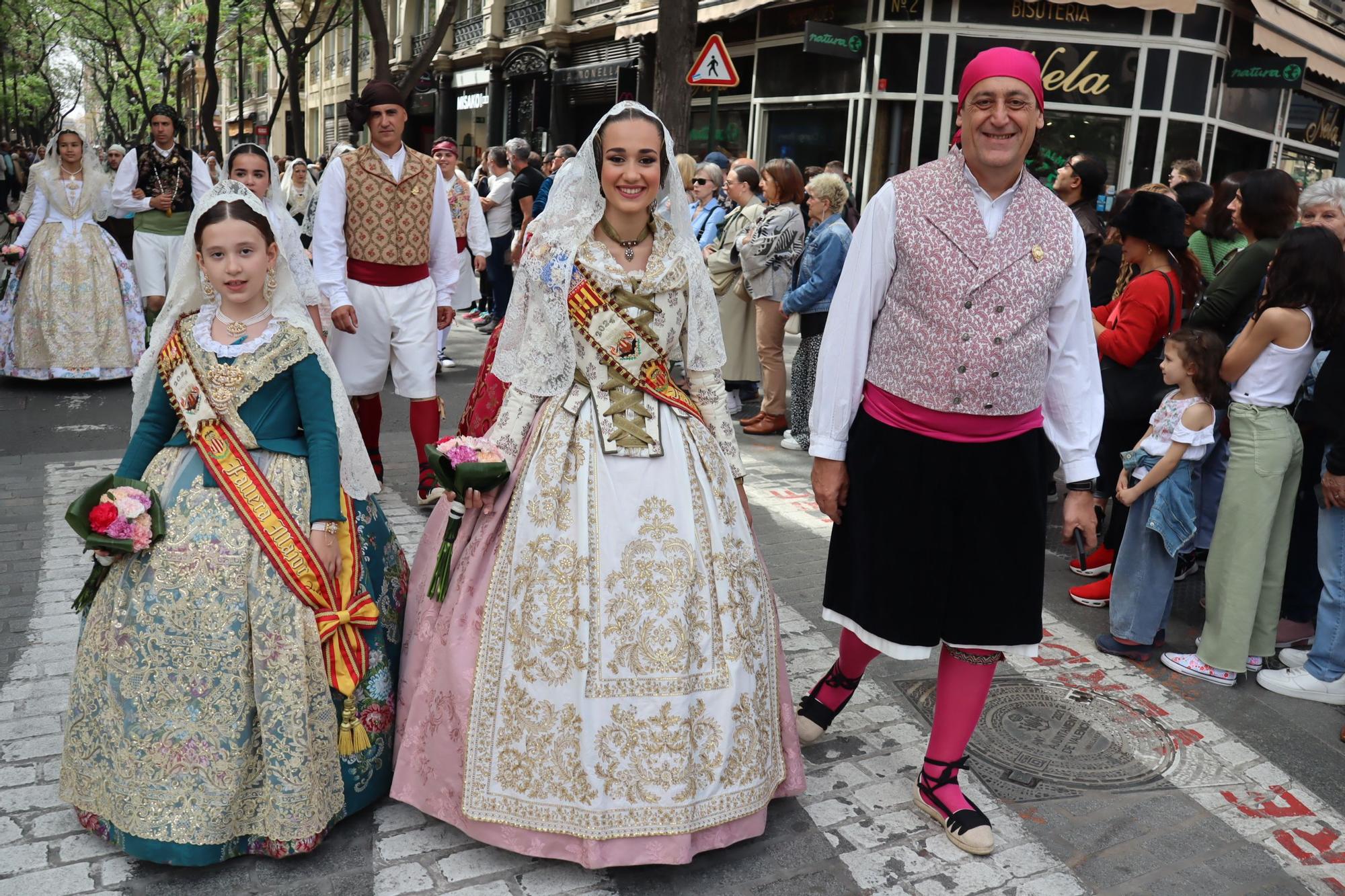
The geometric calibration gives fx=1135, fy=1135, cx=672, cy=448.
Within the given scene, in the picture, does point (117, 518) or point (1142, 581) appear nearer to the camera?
point (117, 518)

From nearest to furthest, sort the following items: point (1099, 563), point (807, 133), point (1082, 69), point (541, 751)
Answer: point (541, 751), point (1099, 563), point (1082, 69), point (807, 133)

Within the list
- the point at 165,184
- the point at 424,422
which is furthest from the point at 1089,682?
the point at 165,184

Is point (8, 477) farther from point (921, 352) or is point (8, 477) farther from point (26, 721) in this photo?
point (921, 352)

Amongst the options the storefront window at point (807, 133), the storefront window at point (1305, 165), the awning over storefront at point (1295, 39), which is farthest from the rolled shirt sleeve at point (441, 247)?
the storefront window at point (1305, 165)

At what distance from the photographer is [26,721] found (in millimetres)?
3787

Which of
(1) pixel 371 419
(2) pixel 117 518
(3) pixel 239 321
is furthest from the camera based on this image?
(1) pixel 371 419

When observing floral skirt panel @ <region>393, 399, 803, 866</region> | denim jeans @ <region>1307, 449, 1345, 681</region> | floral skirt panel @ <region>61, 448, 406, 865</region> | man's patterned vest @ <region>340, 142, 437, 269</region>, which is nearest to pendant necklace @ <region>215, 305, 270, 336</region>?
floral skirt panel @ <region>61, 448, 406, 865</region>

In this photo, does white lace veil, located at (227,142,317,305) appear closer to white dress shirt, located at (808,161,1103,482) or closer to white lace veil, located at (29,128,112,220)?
white dress shirt, located at (808,161,1103,482)

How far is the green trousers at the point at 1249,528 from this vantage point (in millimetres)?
4547

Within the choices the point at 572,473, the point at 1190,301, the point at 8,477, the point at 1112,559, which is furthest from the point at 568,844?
the point at 8,477

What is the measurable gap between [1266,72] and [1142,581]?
13138mm

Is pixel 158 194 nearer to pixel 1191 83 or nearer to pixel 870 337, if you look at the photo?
pixel 870 337

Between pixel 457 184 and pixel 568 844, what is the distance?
7713mm

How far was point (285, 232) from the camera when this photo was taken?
5.26 m
